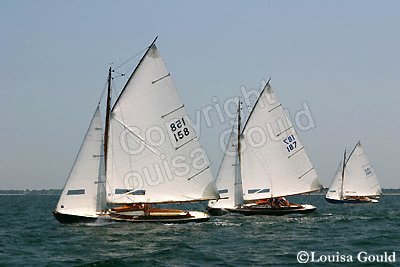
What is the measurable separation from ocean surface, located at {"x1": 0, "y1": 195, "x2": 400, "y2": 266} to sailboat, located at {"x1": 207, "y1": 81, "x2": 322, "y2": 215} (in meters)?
9.44

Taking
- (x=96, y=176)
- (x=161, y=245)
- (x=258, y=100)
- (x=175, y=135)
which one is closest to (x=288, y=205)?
(x=258, y=100)

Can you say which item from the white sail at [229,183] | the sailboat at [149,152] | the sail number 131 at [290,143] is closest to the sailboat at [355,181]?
the sail number 131 at [290,143]

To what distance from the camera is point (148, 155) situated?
144 feet

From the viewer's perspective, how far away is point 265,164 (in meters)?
58.8

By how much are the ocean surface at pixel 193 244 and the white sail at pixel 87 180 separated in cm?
141

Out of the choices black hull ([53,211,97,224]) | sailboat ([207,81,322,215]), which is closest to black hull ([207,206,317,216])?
sailboat ([207,81,322,215])

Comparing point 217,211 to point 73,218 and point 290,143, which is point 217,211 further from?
point 73,218

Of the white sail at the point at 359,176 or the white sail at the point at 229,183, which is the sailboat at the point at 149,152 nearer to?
the white sail at the point at 229,183

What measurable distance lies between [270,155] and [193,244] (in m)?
26.6

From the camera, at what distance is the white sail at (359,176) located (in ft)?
353

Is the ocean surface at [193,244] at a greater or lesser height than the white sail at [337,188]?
lesser

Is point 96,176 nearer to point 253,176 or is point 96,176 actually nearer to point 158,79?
point 158,79

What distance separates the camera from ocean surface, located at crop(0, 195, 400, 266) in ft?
92.3

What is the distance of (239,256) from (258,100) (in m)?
30.5
